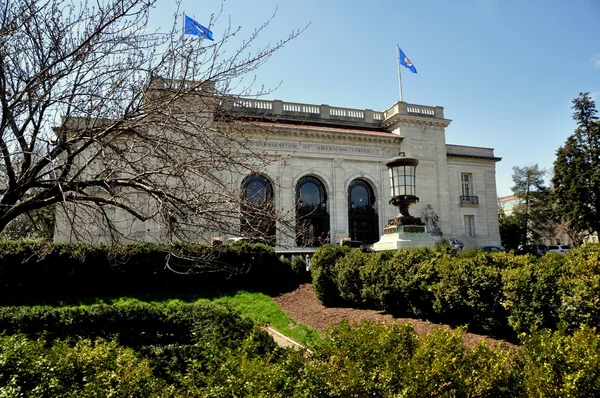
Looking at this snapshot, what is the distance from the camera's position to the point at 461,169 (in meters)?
37.3

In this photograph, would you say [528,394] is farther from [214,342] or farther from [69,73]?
[69,73]

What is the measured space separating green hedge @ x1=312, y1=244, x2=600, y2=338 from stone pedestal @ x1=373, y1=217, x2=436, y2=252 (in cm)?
117

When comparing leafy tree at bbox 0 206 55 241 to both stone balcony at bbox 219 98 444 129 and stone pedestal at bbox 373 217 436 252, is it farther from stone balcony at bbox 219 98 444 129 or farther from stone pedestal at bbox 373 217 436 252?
stone balcony at bbox 219 98 444 129

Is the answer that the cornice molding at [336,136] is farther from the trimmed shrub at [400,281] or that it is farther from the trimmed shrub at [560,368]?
the trimmed shrub at [560,368]

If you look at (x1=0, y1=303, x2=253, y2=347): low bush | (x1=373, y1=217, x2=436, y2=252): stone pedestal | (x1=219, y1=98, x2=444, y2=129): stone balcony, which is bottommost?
(x1=0, y1=303, x2=253, y2=347): low bush

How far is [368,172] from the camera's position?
3253 centimetres

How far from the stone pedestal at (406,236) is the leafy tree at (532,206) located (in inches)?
1681

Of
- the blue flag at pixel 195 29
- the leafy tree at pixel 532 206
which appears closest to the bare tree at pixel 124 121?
the blue flag at pixel 195 29

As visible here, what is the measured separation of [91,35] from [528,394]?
6608mm

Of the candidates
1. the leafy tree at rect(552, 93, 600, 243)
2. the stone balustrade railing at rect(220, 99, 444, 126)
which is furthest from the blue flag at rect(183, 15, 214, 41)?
the leafy tree at rect(552, 93, 600, 243)

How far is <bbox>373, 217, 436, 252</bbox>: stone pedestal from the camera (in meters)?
12.3

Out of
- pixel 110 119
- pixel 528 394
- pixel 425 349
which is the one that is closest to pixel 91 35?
pixel 110 119

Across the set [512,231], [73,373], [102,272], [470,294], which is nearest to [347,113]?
[102,272]

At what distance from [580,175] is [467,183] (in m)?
10.9
